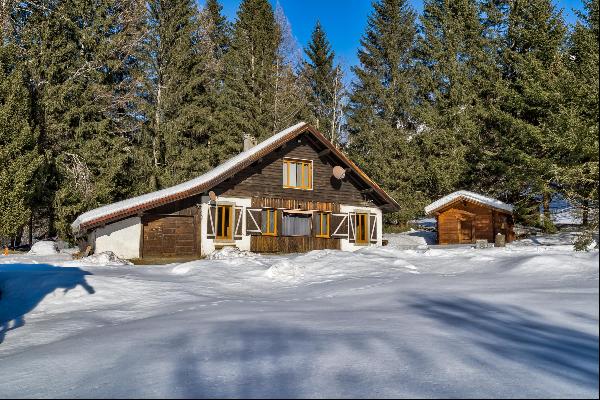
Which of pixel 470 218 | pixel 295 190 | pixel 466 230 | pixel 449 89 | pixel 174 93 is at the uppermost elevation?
pixel 449 89

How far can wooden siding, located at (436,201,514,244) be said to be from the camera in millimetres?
25391

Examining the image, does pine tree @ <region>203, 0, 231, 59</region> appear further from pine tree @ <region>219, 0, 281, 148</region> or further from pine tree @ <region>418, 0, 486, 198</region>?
pine tree @ <region>418, 0, 486, 198</region>

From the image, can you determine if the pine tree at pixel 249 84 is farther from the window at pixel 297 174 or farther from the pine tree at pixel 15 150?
the pine tree at pixel 15 150

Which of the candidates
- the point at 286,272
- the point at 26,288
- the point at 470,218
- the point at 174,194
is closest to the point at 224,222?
the point at 174,194

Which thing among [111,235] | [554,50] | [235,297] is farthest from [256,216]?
[554,50]

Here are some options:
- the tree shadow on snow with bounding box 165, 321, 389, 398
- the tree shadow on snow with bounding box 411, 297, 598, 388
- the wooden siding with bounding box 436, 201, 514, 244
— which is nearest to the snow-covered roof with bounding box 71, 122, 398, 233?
→ the wooden siding with bounding box 436, 201, 514, 244

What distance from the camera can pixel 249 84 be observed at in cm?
3584

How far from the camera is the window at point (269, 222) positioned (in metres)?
21.7

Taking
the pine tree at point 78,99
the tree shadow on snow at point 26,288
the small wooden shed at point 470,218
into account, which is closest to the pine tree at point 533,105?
the small wooden shed at point 470,218

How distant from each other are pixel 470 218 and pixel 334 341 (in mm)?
23435

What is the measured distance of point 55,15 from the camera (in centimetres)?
2778

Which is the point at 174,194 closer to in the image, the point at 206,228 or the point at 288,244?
the point at 206,228

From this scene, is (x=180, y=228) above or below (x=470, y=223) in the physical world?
below

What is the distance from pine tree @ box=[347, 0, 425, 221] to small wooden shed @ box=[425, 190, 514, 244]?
163 inches
